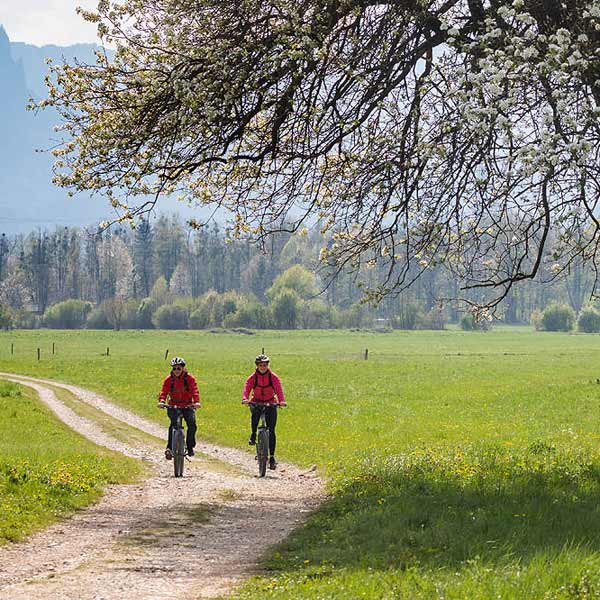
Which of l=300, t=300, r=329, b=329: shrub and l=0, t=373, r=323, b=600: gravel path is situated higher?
l=300, t=300, r=329, b=329: shrub

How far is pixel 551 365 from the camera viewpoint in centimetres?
7538

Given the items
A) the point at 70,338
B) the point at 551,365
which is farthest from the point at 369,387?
the point at 70,338

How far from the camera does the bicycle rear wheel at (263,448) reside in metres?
20.6

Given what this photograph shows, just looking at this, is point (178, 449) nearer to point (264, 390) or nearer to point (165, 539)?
point (264, 390)

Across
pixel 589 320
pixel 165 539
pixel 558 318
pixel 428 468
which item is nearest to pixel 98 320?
pixel 558 318

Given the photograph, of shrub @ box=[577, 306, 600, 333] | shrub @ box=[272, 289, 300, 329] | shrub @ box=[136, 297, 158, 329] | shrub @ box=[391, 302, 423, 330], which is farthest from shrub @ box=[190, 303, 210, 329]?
shrub @ box=[577, 306, 600, 333]

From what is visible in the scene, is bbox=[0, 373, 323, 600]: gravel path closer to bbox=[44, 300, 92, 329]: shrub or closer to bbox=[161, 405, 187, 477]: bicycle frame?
bbox=[161, 405, 187, 477]: bicycle frame

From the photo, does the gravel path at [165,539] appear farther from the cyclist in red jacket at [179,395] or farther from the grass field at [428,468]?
the cyclist in red jacket at [179,395]

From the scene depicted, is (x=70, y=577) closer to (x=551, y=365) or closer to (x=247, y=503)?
(x=247, y=503)

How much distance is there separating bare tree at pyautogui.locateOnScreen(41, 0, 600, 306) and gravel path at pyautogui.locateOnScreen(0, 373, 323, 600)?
15.3 ft

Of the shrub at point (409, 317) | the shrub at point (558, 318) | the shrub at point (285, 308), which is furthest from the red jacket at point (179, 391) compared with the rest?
the shrub at point (558, 318)

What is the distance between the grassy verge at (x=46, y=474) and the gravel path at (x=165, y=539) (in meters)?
0.35

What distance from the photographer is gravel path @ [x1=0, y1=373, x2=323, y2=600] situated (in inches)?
402

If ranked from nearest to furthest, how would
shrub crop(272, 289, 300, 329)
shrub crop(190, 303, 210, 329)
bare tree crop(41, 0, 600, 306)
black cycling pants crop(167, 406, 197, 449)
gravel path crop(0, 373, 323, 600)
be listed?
gravel path crop(0, 373, 323, 600)
bare tree crop(41, 0, 600, 306)
black cycling pants crop(167, 406, 197, 449)
shrub crop(272, 289, 300, 329)
shrub crop(190, 303, 210, 329)
